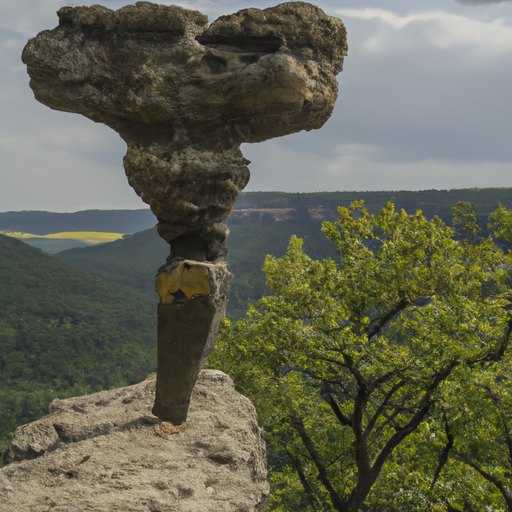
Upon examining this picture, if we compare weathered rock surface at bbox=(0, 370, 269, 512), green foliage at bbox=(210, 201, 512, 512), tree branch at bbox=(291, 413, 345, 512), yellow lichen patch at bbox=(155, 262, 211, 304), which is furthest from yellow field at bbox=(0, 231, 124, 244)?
yellow lichen patch at bbox=(155, 262, 211, 304)

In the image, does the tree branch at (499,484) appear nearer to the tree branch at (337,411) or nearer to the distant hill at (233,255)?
the tree branch at (337,411)

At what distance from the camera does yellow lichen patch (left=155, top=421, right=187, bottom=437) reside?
9.23m

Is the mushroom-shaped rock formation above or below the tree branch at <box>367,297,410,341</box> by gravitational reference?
above

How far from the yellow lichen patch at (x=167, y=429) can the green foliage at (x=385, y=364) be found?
4224 millimetres

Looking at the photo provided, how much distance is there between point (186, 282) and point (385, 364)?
6204mm

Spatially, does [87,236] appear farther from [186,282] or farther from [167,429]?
[186,282]

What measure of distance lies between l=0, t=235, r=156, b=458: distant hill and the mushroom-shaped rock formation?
2812 cm

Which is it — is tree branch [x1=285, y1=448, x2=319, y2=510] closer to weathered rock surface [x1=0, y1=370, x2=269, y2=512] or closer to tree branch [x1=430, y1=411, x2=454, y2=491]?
tree branch [x1=430, y1=411, x2=454, y2=491]

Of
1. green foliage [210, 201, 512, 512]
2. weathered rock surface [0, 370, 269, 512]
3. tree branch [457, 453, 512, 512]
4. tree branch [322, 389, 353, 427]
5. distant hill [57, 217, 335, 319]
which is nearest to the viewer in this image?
weathered rock surface [0, 370, 269, 512]

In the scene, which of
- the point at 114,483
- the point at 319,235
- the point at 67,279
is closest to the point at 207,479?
the point at 114,483

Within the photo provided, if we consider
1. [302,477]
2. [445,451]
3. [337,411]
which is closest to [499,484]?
→ [445,451]

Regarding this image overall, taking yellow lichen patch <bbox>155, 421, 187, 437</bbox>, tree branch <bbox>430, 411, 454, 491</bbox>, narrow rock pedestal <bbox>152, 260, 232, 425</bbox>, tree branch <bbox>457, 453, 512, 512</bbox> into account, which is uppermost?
narrow rock pedestal <bbox>152, 260, 232, 425</bbox>

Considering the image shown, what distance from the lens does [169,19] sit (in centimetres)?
791

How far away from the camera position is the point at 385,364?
12.5 metres
